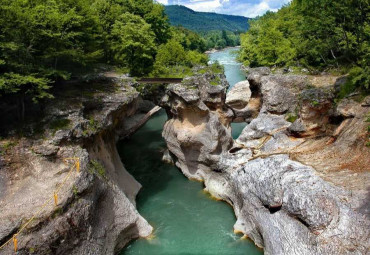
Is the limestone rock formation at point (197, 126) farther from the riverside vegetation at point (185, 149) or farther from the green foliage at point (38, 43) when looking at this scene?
the green foliage at point (38, 43)

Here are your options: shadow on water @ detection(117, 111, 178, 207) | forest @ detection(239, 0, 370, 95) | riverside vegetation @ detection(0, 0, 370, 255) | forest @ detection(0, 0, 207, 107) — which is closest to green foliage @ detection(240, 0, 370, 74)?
forest @ detection(239, 0, 370, 95)

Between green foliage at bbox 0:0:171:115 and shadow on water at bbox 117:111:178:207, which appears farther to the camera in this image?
shadow on water at bbox 117:111:178:207

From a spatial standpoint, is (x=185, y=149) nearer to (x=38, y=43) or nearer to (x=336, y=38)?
(x=38, y=43)

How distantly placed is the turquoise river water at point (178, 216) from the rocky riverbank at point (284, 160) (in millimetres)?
718

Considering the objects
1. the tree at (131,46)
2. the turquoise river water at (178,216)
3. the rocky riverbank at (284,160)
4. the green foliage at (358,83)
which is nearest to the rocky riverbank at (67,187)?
the turquoise river water at (178,216)

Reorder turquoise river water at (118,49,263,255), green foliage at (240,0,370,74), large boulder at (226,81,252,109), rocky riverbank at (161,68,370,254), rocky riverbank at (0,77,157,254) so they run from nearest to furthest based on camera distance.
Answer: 1. rocky riverbank at (0,77,157,254)
2. rocky riverbank at (161,68,370,254)
3. turquoise river water at (118,49,263,255)
4. green foliage at (240,0,370,74)
5. large boulder at (226,81,252,109)

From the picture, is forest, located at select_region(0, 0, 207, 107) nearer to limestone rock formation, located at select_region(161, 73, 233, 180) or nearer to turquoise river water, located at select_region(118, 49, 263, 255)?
limestone rock formation, located at select_region(161, 73, 233, 180)

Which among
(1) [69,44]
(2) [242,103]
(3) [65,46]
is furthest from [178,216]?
(2) [242,103]

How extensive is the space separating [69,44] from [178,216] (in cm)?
1107

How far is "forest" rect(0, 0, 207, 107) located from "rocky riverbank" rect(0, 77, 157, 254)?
6.03ft

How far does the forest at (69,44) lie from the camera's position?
13.2 meters

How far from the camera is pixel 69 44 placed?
16016 millimetres

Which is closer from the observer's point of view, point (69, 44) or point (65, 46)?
point (69, 44)

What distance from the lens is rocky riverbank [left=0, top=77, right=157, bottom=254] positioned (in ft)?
37.3
